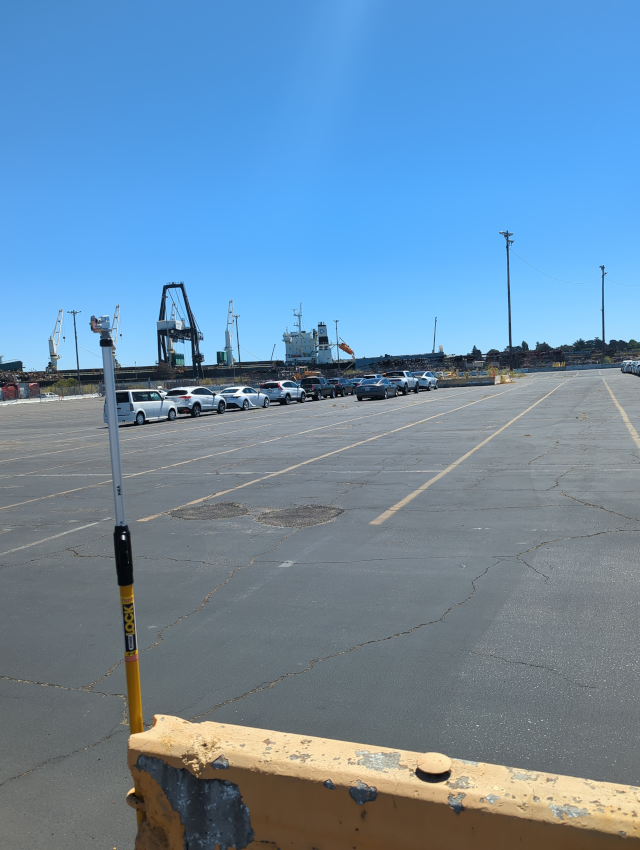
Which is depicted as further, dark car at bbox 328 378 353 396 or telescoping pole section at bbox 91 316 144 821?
dark car at bbox 328 378 353 396

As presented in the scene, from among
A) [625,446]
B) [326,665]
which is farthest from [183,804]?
[625,446]

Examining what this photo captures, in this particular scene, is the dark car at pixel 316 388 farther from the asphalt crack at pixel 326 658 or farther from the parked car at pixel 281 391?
the asphalt crack at pixel 326 658

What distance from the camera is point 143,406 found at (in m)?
32.2

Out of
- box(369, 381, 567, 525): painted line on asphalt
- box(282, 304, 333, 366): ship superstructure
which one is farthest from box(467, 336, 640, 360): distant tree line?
box(369, 381, 567, 525): painted line on asphalt

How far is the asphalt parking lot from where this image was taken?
3.71 metres

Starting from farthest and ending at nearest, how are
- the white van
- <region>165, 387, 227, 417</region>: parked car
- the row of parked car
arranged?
<region>165, 387, 227, 417</region>: parked car → the row of parked car → the white van

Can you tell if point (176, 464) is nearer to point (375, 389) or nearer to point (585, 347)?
point (375, 389)

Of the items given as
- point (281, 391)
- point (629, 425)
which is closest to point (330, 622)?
point (629, 425)

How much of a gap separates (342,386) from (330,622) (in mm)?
51551

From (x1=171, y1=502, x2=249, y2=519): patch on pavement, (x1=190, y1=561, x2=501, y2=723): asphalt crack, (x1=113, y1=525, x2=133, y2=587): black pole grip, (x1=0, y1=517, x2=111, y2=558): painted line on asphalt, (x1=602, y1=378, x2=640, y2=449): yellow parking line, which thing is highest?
(x1=113, y1=525, x2=133, y2=587): black pole grip

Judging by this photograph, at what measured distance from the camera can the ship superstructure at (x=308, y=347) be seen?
13412 cm

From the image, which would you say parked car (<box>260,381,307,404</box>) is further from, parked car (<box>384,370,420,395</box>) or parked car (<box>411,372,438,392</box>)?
parked car (<box>411,372,438,392</box>)

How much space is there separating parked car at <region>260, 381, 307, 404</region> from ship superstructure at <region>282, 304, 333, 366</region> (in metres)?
85.2

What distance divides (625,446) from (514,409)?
14.0 meters
